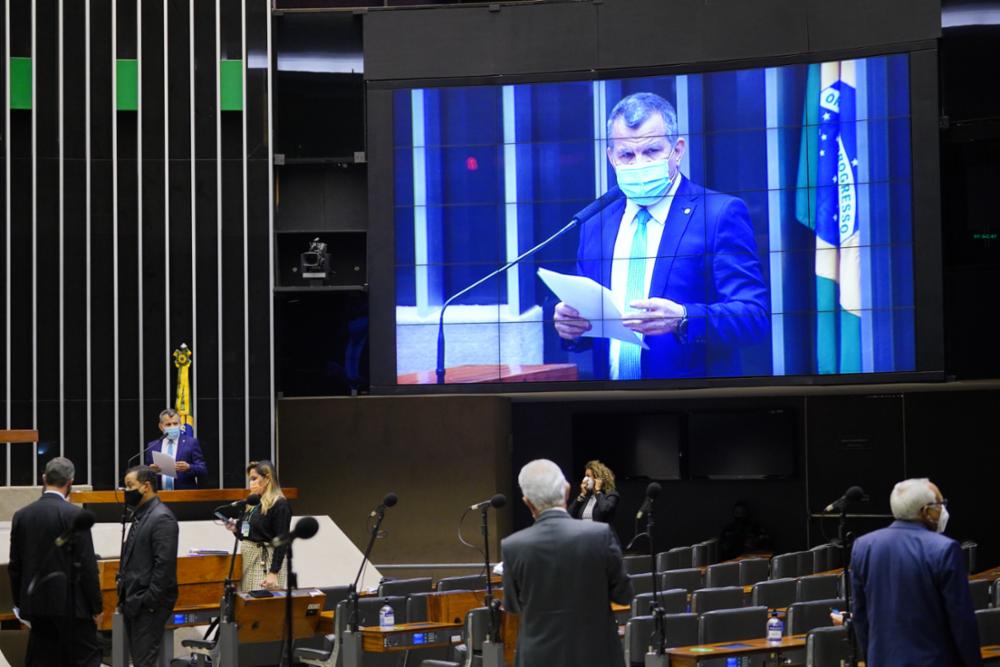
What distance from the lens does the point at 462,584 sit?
1059 centimetres

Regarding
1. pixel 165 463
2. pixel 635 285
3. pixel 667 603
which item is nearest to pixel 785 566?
pixel 667 603

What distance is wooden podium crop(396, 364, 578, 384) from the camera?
57.3ft

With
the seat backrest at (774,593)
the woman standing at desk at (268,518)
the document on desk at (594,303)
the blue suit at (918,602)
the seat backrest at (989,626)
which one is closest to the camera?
the blue suit at (918,602)

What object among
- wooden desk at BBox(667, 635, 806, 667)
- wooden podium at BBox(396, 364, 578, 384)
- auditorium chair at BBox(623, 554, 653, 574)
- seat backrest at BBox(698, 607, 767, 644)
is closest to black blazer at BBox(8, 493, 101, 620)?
wooden desk at BBox(667, 635, 806, 667)

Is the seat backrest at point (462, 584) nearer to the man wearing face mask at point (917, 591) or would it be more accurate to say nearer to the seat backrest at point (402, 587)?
the seat backrest at point (402, 587)

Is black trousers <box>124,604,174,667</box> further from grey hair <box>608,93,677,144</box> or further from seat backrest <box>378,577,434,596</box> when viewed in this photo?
grey hair <box>608,93,677,144</box>

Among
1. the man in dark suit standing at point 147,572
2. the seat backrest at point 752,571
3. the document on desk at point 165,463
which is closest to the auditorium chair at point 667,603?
the seat backrest at point 752,571

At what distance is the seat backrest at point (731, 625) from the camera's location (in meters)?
7.77

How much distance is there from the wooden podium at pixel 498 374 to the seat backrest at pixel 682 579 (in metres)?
6.21

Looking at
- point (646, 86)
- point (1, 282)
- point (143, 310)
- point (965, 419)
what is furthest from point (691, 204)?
point (1, 282)

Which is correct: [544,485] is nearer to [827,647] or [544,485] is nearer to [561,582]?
[561,582]

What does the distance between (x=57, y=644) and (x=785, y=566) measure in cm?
705

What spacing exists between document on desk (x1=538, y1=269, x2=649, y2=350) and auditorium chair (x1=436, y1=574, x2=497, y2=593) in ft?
23.0

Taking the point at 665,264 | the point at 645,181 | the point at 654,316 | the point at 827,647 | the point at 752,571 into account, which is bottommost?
the point at 752,571
